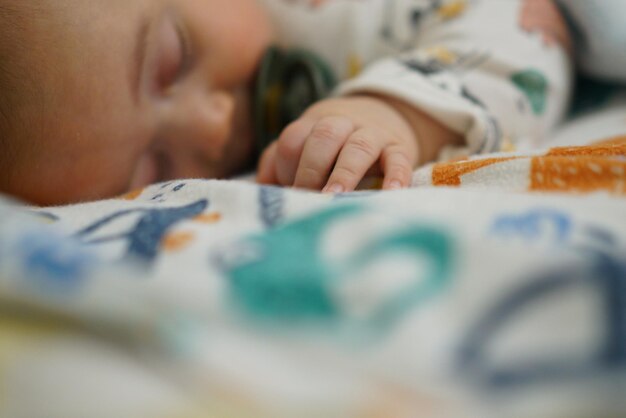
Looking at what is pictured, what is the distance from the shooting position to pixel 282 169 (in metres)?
0.50

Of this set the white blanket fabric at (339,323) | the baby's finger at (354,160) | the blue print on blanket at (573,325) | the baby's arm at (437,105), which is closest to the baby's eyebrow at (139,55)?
the baby's arm at (437,105)

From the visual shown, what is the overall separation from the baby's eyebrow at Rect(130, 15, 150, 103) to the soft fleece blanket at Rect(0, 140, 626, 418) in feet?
1.25

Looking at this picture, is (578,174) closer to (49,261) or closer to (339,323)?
(339,323)

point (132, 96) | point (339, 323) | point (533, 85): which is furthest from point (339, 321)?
point (533, 85)

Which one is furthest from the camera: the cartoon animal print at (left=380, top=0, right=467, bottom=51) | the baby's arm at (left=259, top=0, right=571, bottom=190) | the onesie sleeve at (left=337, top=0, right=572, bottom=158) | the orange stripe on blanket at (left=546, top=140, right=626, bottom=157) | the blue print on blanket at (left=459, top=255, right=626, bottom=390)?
the cartoon animal print at (left=380, top=0, right=467, bottom=51)

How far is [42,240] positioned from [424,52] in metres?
0.58

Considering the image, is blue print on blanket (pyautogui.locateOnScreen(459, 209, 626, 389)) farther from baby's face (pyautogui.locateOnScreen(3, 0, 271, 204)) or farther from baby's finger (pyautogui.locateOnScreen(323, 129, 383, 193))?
baby's face (pyautogui.locateOnScreen(3, 0, 271, 204))

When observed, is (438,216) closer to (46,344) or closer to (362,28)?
(46,344)

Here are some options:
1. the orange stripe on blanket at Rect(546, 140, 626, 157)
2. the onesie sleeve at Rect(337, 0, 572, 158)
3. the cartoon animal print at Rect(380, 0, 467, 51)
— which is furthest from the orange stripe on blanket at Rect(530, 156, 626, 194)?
the cartoon animal print at Rect(380, 0, 467, 51)

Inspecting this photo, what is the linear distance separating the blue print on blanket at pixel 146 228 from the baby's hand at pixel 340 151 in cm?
12

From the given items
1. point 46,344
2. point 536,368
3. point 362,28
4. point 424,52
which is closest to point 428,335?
point 536,368

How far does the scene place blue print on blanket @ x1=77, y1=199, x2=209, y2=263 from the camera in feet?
0.89

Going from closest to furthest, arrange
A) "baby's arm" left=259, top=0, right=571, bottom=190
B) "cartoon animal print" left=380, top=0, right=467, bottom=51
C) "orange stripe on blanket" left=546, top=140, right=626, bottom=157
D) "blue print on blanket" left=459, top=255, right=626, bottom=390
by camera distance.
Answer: "blue print on blanket" left=459, top=255, right=626, bottom=390, "orange stripe on blanket" left=546, top=140, right=626, bottom=157, "baby's arm" left=259, top=0, right=571, bottom=190, "cartoon animal print" left=380, top=0, right=467, bottom=51

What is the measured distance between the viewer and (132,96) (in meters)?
0.61
